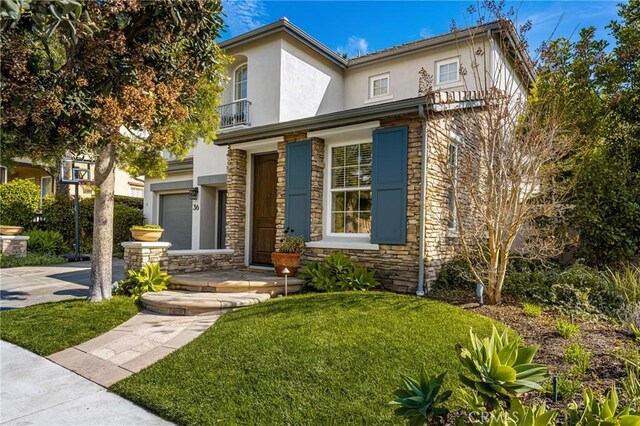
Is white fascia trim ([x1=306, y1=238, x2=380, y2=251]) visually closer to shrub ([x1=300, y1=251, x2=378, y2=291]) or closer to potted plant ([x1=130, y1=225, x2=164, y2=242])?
shrub ([x1=300, y1=251, x2=378, y2=291])

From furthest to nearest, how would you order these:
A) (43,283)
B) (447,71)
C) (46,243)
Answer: (46,243), (447,71), (43,283)

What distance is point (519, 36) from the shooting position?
248 inches

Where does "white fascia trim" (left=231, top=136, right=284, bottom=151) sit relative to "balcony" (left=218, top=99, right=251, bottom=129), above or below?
below

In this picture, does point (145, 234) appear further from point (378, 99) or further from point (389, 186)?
point (378, 99)

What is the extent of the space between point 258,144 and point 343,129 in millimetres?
2445

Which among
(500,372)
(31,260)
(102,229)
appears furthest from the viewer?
(31,260)

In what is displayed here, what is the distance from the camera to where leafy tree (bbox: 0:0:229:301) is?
4.61 meters

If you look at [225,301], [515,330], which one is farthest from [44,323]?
[515,330]

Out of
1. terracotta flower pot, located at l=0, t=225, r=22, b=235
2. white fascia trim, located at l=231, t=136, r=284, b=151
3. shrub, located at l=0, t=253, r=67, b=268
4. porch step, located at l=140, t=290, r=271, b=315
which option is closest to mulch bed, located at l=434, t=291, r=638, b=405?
porch step, located at l=140, t=290, r=271, b=315

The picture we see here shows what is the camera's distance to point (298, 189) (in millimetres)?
8344

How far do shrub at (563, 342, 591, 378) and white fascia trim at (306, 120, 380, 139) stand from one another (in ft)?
16.3

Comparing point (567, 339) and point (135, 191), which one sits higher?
point (135, 191)

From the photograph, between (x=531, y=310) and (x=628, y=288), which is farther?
(x=628, y=288)

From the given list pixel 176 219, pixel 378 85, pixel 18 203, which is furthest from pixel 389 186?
pixel 18 203
